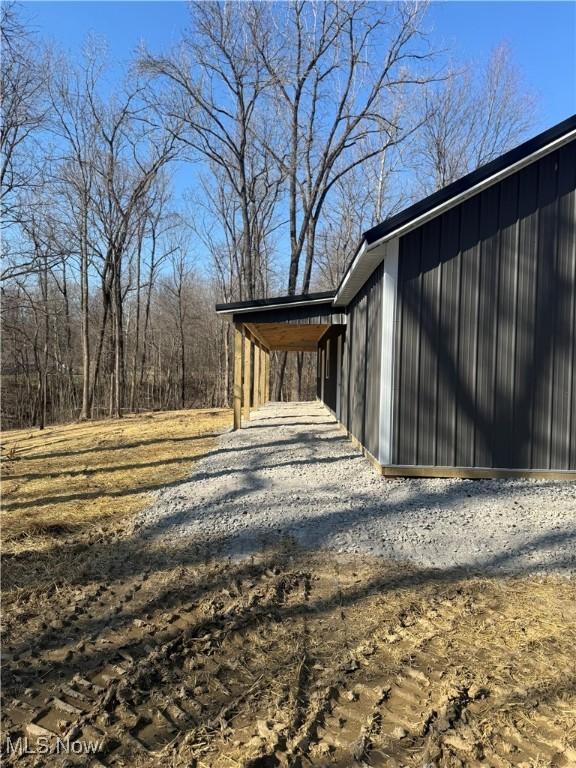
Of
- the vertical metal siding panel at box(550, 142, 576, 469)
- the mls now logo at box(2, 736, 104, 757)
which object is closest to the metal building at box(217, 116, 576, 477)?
the vertical metal siding panel at box(550, 142, 576, 469)

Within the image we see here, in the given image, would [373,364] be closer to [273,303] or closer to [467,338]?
[467,338]

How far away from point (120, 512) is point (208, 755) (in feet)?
11.6

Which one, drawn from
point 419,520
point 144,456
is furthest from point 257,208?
point 419,520

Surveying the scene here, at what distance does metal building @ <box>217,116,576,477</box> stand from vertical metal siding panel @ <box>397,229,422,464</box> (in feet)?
0.04

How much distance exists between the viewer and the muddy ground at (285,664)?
1.92 metres

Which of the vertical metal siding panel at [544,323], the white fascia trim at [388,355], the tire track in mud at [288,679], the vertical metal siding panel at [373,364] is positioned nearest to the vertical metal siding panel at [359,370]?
the vertical metal siding panel at [373,364]

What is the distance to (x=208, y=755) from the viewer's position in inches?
73.5

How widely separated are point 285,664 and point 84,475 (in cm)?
538

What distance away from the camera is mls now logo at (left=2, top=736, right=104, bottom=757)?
188 cm

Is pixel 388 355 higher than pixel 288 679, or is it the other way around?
pixel 388 355

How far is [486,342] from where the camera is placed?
611cm

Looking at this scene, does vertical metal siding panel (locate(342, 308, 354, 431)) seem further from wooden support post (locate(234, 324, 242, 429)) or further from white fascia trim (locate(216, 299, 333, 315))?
wooden support post (locate(234, 324, 242, 429))

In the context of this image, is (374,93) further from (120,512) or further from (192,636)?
(192,636)

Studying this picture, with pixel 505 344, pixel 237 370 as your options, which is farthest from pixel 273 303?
pixel 505 344
